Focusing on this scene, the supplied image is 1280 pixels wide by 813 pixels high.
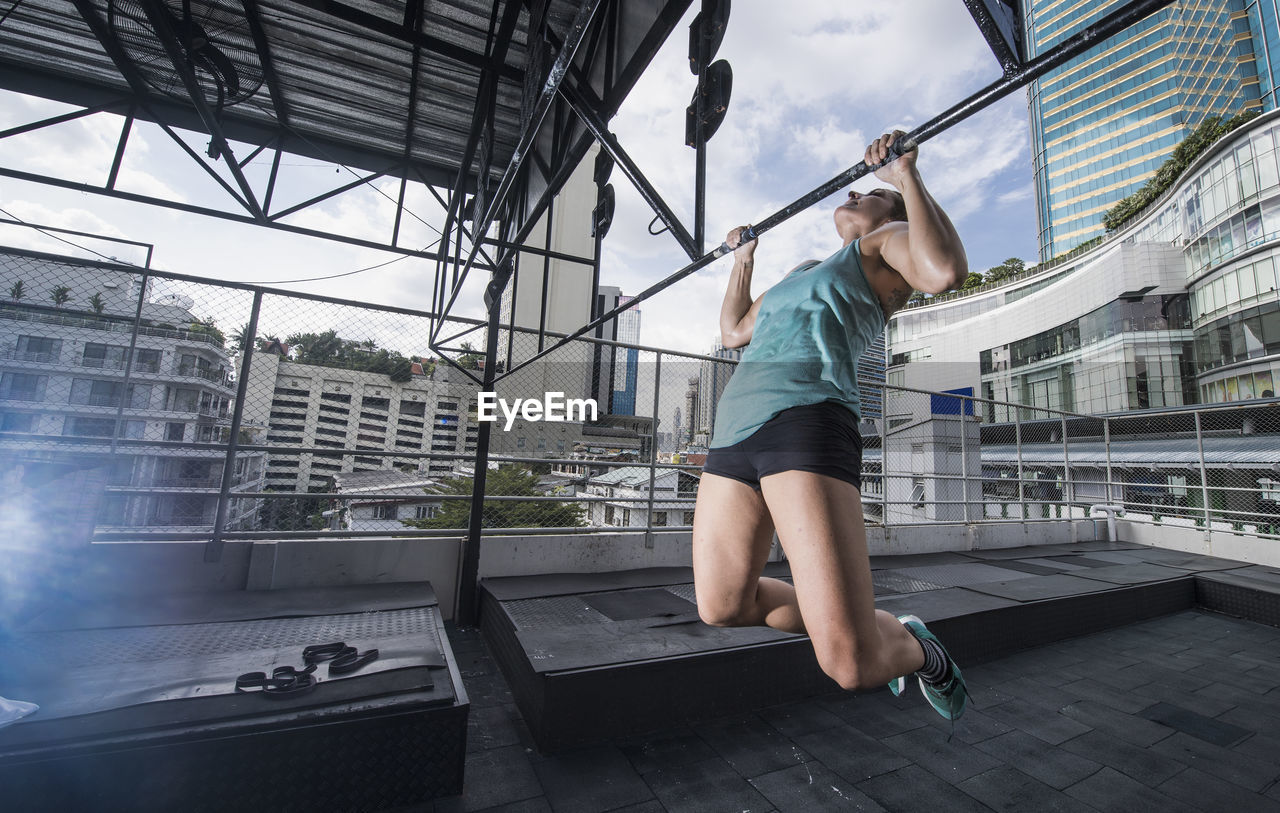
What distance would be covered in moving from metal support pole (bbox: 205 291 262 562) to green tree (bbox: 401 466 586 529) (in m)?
3.41

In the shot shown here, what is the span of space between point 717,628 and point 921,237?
1932 millimetres

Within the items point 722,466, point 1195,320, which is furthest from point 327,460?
point 1195,320

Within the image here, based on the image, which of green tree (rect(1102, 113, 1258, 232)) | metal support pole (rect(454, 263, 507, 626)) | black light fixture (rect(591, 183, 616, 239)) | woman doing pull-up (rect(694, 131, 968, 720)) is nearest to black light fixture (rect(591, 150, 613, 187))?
black light fixture (rect(591, 183, 616, 239))

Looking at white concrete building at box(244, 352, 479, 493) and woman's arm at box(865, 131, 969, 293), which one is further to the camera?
white concrete building at box(244, 352, 479, 493)

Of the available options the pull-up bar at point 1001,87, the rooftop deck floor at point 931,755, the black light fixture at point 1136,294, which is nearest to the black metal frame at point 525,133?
the pull-up bar at point 1001,87

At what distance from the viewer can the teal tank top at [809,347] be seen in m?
1.16

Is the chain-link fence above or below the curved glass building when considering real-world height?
below

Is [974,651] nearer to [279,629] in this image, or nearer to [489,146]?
[279,629]

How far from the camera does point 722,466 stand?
1.28m

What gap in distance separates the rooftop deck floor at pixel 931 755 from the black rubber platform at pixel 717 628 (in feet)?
0.32

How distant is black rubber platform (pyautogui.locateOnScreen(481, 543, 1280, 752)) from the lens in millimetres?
1870

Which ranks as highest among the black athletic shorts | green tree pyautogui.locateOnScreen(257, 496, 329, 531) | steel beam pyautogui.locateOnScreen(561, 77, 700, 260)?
steel beam pyautogui.locateOnScreen(561, 77, 700, 260)

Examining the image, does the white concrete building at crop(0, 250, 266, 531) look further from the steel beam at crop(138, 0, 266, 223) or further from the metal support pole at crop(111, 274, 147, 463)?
the steel beam at crop(138, 0, 266, 223)

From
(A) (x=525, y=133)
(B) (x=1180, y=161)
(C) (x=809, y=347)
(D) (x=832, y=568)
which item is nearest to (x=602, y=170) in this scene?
(A) (x=525, y=133)
